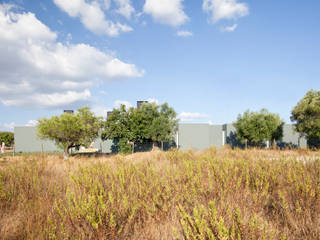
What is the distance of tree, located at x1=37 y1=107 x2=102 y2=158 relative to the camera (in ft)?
46.4

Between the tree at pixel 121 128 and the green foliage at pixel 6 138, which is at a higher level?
the tree at pixel 121 128

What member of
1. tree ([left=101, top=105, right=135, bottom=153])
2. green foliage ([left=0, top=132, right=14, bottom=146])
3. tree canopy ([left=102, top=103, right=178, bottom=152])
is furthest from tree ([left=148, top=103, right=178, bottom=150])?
green foliage ([left=0, top=132, right=14, bottom=146])

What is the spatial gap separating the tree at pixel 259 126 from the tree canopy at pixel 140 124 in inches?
360

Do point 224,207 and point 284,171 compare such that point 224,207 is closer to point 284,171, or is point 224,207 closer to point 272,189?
point 272,189

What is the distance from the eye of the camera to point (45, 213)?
3.24m

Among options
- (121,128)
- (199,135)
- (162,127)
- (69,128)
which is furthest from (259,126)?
(69,128)

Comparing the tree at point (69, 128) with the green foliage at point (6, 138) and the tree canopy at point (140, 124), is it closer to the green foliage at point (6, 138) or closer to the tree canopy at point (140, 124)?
the tree canopy at point (140, 124)

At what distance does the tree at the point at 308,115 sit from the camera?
19812 millimetres

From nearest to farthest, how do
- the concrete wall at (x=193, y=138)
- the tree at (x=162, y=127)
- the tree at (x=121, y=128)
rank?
1. the tree at (x=121, y=128)
2. the tree at (x=162, y=127)
3. the concrete wall at (x=193, y=138)

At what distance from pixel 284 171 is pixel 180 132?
74.7 feet

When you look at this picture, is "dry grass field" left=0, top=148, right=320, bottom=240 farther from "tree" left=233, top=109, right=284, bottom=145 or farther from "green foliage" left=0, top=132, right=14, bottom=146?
"green foliage" left=0, top=132, right=14, bottom=146

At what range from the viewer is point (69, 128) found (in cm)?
1412

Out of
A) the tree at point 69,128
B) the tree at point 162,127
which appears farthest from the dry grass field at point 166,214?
the tree at point 162,127

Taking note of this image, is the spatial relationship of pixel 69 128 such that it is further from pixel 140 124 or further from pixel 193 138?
pixel 193 138
